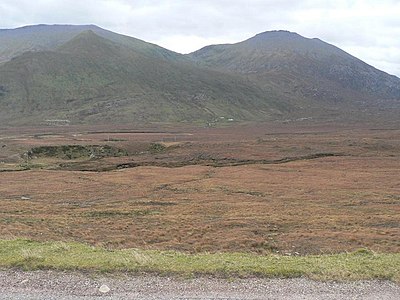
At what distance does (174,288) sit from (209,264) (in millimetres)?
2088

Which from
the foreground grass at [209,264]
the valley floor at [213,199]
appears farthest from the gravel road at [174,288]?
the valley floor at [213,199]

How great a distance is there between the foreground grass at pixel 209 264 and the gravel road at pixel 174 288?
479 mm

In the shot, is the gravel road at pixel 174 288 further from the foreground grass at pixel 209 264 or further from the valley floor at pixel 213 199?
the valley floor at pixel 213 199

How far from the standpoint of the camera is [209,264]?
47.7ft

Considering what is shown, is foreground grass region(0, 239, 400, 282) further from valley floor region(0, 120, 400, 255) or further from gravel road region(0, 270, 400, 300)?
valley floor region(0, 120, 400, 255)

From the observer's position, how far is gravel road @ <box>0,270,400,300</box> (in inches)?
480

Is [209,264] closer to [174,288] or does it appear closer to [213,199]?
[174,288]

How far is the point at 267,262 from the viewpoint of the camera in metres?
15.1

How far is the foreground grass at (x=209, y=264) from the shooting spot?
547 inches

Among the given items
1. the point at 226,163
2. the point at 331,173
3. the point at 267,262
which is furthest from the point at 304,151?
the point at 267,262

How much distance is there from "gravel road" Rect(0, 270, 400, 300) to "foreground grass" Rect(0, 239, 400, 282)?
0.48m

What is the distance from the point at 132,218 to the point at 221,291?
92.5 ft

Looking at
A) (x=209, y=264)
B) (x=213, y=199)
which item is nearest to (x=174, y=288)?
(x=209, y=264)

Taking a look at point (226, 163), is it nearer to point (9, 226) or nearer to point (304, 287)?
point (9, 226)
